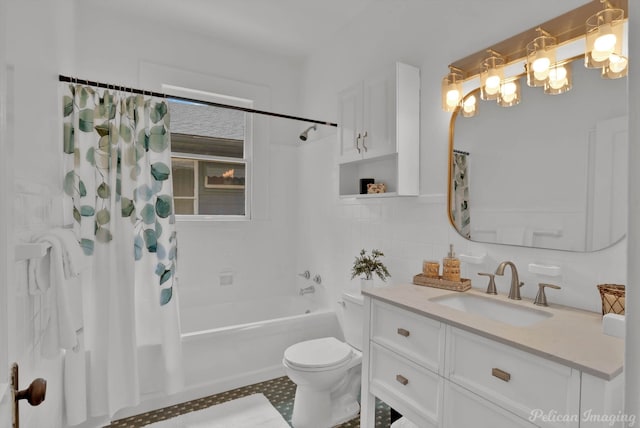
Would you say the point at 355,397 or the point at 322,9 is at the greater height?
the point at 322,9

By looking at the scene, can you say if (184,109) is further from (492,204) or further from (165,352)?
(492,204)

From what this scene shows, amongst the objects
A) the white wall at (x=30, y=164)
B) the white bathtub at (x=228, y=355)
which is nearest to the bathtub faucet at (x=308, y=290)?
the white bathtub at (x=228, y=355)

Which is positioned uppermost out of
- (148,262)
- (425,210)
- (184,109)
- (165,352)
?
(184,109)

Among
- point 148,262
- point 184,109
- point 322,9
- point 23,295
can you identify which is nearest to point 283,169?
point 184,109

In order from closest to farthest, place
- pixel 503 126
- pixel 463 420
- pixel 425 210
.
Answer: pixel 463 420
pixel 503 126
pixel 425 210

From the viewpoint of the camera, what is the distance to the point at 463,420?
4.09 ft

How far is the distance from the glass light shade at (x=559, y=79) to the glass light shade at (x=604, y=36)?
112 mm

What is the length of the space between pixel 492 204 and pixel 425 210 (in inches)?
16.7

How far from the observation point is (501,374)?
3.69ft

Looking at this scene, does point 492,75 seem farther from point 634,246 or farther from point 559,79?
point 634,246

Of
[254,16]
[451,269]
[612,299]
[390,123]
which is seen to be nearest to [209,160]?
[254,16]

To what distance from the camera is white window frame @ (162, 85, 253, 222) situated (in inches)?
117

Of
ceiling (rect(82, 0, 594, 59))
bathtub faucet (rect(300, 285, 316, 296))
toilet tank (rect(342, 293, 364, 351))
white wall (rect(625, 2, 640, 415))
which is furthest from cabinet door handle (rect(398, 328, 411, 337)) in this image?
ceiling (rect(82, 0, 594, 59))

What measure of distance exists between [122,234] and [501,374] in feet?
6.78
